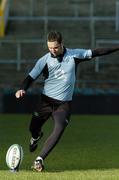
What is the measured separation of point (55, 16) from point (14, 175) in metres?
23.0

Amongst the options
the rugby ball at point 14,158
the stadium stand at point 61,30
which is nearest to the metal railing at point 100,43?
the stadium stand at point 61,30

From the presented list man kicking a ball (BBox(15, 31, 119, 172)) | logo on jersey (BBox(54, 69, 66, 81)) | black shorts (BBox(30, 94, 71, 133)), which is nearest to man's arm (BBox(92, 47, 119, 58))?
man kicking a ball (BBox(15, 31, 119, 172))

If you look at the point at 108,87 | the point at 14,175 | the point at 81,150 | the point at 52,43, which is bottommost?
the point at 108,87

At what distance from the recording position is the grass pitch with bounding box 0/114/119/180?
9312 mm

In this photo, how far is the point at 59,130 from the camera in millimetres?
10047

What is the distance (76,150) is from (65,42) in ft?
52.4

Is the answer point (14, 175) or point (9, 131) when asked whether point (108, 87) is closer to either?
point (9, 131)

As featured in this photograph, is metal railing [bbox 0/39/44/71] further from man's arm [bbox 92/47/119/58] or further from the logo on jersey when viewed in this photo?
the logo on jersey

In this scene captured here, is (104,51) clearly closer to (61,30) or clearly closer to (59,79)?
(59,79)

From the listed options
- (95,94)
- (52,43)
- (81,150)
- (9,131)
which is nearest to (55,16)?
(95,94)

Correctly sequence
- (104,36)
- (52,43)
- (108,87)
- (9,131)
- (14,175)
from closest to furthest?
(14,175) < (52,43) < (9,131) < (108,87) < (104,36)

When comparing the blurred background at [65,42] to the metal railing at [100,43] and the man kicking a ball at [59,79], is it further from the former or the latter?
the man kicking a ball at [59,79]

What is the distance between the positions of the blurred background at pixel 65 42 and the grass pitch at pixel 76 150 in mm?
1176

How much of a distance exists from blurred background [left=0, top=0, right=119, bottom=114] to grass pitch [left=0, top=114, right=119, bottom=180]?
1176mm
